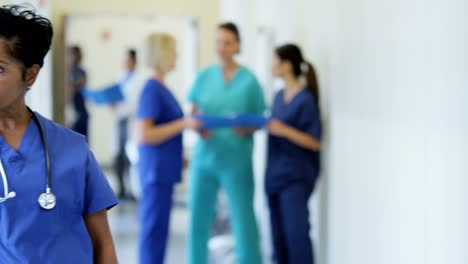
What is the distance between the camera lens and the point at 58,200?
4.43 feet

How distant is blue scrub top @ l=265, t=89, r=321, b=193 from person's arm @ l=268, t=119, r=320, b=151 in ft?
0.09

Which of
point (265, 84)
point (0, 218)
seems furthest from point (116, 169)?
point (0, 218)

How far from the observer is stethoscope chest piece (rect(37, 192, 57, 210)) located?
132 centimetres

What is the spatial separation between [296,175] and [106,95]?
3.25 m

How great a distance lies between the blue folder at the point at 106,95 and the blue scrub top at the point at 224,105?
277 cm

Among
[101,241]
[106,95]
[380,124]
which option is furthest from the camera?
[106,95]

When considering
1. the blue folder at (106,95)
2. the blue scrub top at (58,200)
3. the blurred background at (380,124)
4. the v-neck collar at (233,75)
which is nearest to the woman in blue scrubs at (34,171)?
the blue scrub top at (58,200)

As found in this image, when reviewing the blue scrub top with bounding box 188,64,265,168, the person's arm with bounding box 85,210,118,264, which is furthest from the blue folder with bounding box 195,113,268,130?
the person's arm with bounding box 85,210,118,264

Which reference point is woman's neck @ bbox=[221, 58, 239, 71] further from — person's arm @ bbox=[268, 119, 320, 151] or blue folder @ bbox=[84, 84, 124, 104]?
blue folder @ bbox=[84, 84, 124, 104]

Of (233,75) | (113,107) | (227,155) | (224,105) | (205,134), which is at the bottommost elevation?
(113,107)

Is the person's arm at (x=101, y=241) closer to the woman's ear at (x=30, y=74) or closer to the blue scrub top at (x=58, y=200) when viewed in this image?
the blue scrub top at (x=58, y=200)

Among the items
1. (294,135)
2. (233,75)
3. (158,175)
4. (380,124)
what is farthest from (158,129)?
(380,124)

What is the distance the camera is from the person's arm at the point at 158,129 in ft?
10.3

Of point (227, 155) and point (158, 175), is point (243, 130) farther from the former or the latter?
point (158, 175)
